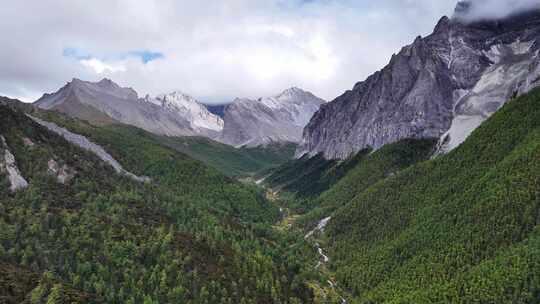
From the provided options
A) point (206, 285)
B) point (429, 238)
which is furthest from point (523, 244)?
point (206, 285)

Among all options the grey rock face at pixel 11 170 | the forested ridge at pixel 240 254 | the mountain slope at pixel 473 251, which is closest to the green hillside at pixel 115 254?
the forested ridge at pixel 240 254

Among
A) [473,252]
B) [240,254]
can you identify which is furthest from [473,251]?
[240,254]

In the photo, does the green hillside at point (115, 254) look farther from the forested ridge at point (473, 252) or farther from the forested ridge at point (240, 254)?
the forested ridge at point (473, 252)

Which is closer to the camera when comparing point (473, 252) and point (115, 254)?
point (115, 254)

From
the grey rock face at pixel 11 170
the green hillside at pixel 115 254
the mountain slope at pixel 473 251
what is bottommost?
the mountain slope at pixel 473 251

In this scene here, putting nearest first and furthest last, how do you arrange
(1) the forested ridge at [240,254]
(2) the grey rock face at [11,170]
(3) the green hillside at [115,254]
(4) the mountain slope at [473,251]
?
1. (3) the green hillside at [115,254]
2. (1) the forested ridge at [240,254]
3. (4) the mountain slope at [473,251]
4. (2) the grey rock face at [11,170]

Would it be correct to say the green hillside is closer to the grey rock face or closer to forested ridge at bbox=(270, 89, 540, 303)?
the grey rock face

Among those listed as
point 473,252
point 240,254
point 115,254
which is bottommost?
point 473,252

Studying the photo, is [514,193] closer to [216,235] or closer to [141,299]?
[216,235]

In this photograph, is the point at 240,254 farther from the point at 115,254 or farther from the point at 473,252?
the point at 473,252

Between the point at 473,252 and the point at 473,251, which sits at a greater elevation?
the point at 473,251

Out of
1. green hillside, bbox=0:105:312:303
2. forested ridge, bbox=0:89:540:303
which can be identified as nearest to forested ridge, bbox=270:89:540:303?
forested ridge, bbox=0:89:540:303
